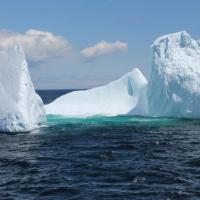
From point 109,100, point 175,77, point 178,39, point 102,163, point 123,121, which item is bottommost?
point 102,163

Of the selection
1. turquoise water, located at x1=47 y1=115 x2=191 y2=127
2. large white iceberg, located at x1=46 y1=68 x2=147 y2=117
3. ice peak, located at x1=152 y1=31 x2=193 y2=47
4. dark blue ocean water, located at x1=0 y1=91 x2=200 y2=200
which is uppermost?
ice peak, located at x1=152 y1=31 x2=193 y2=47

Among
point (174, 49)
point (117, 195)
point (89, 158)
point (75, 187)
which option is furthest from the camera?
point (174, 49)

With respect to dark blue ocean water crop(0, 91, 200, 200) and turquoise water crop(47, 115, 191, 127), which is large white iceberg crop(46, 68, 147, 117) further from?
dark blue ocean water crop(0, 91, 200, 200)

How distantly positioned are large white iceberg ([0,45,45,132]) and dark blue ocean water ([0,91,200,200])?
1.24 m

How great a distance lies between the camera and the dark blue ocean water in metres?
20.2

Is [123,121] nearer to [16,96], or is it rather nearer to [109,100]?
[109,100]

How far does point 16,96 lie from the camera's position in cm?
4062

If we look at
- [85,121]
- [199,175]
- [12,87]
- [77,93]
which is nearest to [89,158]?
[199,175]

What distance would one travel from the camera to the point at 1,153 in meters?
30.4

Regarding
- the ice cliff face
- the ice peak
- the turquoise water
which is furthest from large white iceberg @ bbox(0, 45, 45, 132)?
the ice peak

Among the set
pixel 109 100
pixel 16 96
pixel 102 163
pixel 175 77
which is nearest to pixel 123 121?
pixel 175 77

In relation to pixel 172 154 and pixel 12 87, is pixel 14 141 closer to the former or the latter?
pixel 12 87

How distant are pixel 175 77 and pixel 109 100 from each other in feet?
36.0

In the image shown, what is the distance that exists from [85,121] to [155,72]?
11.6 m
